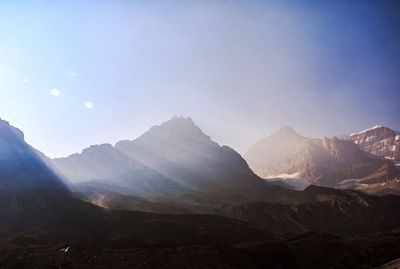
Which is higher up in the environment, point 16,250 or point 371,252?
point 16,250

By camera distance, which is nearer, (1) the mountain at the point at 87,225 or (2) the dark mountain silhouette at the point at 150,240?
(2) the dark mountain silhouette at the point at 150,240

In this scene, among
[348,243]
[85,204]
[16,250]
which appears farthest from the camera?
[85,204]

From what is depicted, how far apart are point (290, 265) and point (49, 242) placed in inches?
2566

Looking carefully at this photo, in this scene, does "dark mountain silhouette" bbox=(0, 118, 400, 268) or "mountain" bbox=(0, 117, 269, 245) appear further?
"mountain" bbox=(0, 117, 269, 245)

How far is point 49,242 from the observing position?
406 ft

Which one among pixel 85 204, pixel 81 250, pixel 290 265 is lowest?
pixel 290 265

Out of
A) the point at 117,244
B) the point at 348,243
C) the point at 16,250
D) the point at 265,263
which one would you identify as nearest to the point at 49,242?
the point at 16,250

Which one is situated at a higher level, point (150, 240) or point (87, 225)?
point (87, 225)

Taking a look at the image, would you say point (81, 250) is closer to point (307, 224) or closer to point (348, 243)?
point (348, 243)

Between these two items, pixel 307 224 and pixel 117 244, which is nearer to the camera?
pixel 117 244

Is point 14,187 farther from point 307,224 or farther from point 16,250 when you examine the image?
point 307,224

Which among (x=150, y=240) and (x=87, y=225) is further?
(x=87, y=225)

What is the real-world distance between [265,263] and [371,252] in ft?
105

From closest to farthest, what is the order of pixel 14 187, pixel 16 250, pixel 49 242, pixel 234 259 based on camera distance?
1. pixel 234 259
2. pixel 16 250
3. pixel 49 242
4. pixel 14 187
